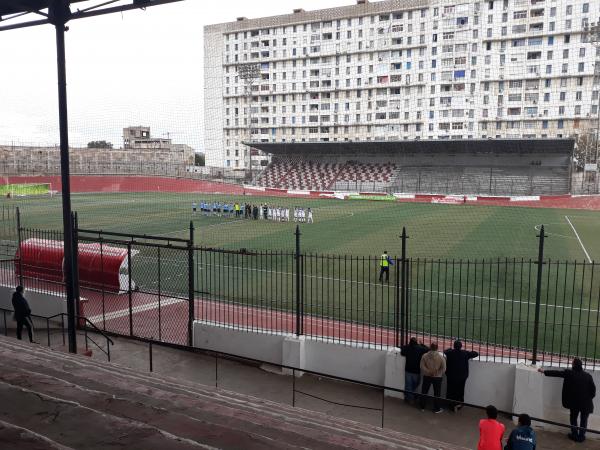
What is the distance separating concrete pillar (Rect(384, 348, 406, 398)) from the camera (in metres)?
8.24

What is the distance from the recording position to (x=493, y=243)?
77.1 feet

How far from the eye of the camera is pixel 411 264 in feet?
30.4

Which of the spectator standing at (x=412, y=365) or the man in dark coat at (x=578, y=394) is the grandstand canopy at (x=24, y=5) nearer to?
the spectator standing at (x=412, y=365)

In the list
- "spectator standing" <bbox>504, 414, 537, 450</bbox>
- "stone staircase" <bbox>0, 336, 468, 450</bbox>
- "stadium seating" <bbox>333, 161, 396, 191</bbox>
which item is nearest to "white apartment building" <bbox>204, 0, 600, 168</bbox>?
"stadium seating" <bbox>333, 161, 396, 191</bbox>

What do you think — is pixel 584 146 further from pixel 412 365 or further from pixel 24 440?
pixel 24 440

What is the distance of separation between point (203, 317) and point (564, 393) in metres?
8.16

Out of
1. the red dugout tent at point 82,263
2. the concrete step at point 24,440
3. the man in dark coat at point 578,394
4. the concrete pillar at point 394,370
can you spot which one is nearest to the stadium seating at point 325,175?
the red dugout tent at point 82,263

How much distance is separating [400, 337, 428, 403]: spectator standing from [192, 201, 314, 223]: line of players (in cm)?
2243

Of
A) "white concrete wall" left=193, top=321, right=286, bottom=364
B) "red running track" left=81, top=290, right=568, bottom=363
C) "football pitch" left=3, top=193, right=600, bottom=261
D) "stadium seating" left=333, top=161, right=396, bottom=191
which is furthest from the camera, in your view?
"stadium seating" left=333, top=161, right=396, bottom=191

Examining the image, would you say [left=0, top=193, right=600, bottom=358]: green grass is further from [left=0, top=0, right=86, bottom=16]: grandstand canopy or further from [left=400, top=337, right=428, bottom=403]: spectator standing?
[left=0, top=0, right=86, bottom=16]: grandstand canopy

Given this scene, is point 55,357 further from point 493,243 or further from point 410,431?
point 493,243

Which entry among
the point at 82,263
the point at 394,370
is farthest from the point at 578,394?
the point at 82,263

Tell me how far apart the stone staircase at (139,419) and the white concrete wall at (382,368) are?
3.64 metres

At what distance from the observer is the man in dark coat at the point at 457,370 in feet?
25.5
